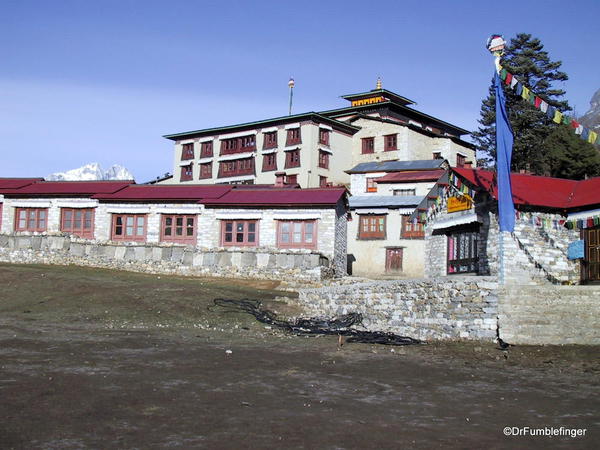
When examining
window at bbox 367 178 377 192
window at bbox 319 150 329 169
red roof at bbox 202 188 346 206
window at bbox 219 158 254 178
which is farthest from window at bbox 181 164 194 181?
red roof at bbox 202 188 346 206

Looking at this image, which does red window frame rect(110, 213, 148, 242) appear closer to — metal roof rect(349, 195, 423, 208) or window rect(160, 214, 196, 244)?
window rect(160, 214, 196, 244)

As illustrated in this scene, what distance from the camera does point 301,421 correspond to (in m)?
8.85

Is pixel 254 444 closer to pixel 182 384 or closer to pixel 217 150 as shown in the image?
pixel 182 384

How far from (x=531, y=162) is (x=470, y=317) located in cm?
3902

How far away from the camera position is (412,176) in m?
49.2

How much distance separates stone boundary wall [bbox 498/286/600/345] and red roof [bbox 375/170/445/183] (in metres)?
30.9

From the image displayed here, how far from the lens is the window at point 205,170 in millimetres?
67250

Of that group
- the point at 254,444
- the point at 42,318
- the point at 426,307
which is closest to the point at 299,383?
the point at 254,444

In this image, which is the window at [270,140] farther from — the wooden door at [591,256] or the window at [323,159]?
the wooden door at [591,256]

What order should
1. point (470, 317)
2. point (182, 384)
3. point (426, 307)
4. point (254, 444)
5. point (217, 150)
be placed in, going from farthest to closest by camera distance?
point (217, 150), point (426, 307), point (470, 317), point (182, 384), point (254, 444)

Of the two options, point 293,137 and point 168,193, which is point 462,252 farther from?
point 293,137

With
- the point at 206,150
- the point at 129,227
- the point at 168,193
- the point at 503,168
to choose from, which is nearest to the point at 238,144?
the point at 206,150

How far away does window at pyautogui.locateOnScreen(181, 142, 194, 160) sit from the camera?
6919 cm

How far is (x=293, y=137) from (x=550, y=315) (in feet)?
151
